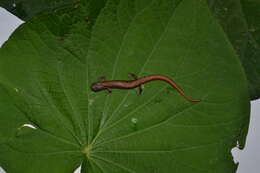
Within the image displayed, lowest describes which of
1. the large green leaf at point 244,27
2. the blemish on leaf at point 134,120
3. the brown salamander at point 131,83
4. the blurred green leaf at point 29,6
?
the blemish on leaf at point 134,120

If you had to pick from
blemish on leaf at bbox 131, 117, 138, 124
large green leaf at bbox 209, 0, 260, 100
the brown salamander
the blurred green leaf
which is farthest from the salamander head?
large green leaf at bbox 209, 0, 260, 100

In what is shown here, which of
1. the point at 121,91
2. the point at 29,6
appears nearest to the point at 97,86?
the point at 121,91

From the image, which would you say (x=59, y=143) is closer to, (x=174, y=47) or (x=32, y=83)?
(x=32, y=83)

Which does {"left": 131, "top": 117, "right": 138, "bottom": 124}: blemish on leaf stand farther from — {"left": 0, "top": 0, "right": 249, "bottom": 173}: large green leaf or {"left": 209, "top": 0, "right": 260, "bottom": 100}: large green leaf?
{"left": 209, "top": 0, "right": 260, "bottom": 100}: large green leaf

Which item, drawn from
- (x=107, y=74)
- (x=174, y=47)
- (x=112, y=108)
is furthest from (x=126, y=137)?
(x=174, y=47)

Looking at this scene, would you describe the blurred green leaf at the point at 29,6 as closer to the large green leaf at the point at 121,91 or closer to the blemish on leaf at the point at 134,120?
the large green leaf at the point at 121,91

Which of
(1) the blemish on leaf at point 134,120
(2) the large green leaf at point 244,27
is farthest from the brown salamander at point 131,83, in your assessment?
(2) the large green leaf at point 244,27
